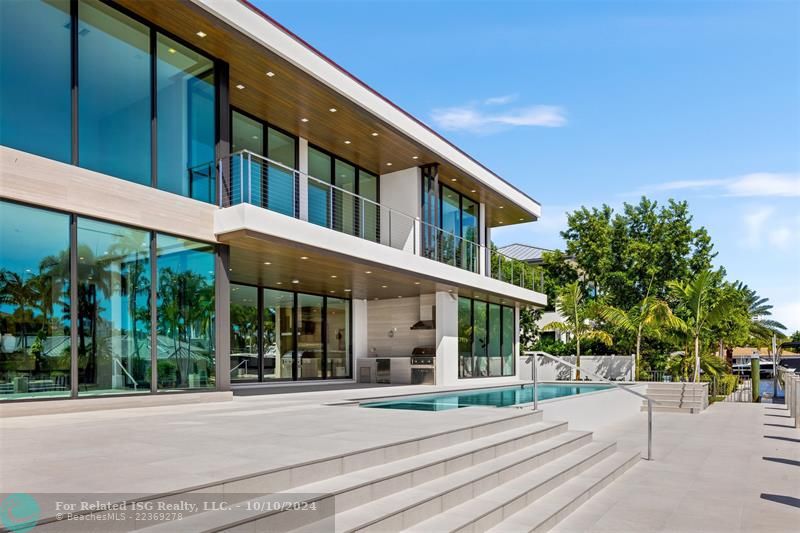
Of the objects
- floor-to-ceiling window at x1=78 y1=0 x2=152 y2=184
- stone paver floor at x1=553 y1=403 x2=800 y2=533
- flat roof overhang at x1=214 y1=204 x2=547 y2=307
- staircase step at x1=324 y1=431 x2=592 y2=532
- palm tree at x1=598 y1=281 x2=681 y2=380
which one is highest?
floor-to-ceiling window at x1=78 y1=0 x2=152 y2=184

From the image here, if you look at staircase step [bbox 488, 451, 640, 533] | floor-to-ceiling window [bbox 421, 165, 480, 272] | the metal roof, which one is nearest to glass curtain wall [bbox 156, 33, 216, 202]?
floor-to-ceiling window [bbox 421, 165, 480, 272]

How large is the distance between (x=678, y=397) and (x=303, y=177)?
12.9m

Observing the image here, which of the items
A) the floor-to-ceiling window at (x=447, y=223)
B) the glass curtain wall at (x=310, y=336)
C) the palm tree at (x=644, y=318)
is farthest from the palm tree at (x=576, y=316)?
the glass curtain wall at (x=310, y=336)

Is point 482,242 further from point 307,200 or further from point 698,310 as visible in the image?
point 307,200

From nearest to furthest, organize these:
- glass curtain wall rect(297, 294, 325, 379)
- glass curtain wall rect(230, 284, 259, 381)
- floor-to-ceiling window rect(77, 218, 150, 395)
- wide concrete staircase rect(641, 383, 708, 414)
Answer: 1. floor-to-ceiling window rect(77, 218, 150, 395)
2. glass curtain wall rect(230, 284, 259, 381)
3. glass curtain wall rect(297, 294, 325, 379)
4. wide concrete staircase rect(641, 383, 708, 414)

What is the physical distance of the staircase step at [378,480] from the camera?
377cm

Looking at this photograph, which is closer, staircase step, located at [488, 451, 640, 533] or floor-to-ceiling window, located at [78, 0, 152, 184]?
staircase step, located at [488, 451, 640, 533]

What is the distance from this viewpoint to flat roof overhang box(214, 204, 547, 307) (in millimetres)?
10352

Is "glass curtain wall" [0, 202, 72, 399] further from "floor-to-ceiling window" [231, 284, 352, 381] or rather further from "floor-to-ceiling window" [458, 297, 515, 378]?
"floor-to-ceiling window" [458, 297, 515, 378]

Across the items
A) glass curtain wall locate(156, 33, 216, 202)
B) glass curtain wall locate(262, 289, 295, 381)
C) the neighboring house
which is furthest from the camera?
the neighboring house

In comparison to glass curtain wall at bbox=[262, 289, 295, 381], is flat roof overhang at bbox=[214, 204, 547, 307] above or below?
above

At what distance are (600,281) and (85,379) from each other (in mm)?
24306

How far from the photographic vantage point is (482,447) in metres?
6.57

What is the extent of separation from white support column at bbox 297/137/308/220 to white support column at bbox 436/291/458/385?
19.7 ft
